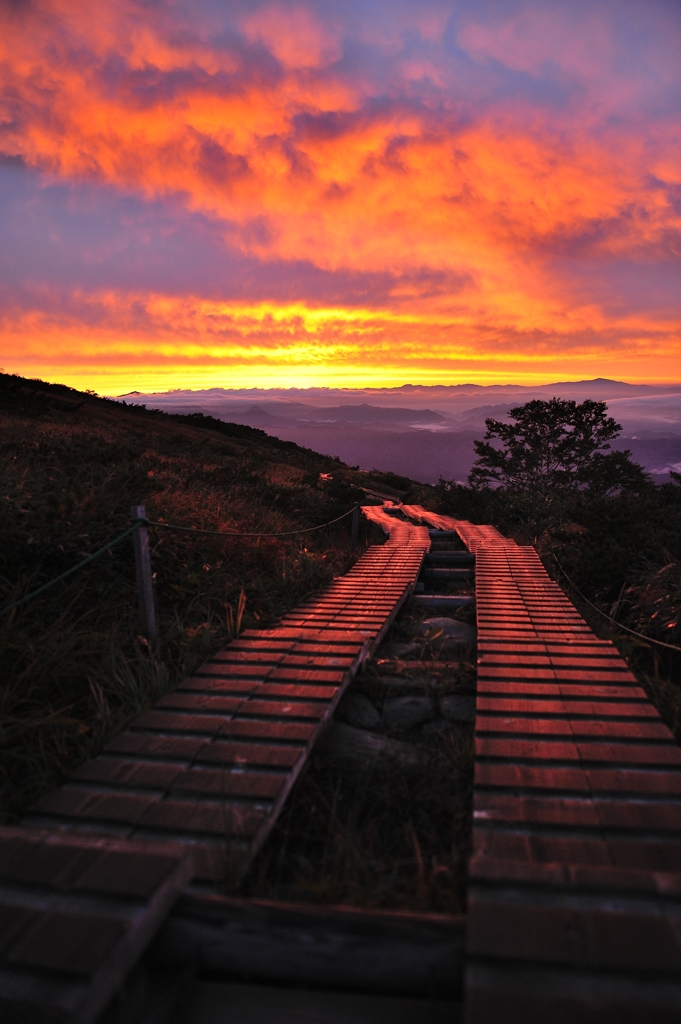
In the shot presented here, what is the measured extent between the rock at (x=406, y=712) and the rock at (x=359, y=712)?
83mm

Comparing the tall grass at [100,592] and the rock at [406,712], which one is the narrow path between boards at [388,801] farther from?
the tall grass at [100,592]

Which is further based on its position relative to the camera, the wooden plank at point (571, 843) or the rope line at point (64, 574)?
the rope line at point (64, 574)

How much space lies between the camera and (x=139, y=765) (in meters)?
2.98

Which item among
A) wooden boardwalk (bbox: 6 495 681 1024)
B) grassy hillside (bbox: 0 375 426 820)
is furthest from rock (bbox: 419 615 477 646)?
grassy hillside (bbox: 0 375 426 820)

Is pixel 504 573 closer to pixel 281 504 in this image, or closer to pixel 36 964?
pixel 281 504

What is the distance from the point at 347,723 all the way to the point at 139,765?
1500mm

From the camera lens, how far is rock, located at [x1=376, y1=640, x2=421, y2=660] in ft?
17.3

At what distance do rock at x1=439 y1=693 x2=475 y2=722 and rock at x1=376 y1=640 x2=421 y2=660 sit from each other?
3.22ft

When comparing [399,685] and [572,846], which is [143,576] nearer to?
[399,685]

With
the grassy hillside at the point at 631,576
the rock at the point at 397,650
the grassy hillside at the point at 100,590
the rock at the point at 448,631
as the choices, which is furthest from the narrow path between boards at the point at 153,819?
the grassy hillside at the point at 631,576

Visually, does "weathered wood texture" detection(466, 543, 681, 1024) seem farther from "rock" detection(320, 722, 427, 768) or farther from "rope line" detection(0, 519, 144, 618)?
"rope line" detection(0, 519, 144, 618)

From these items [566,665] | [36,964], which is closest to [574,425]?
[566,665]

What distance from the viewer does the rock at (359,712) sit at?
398cm

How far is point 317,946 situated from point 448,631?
431 cm
